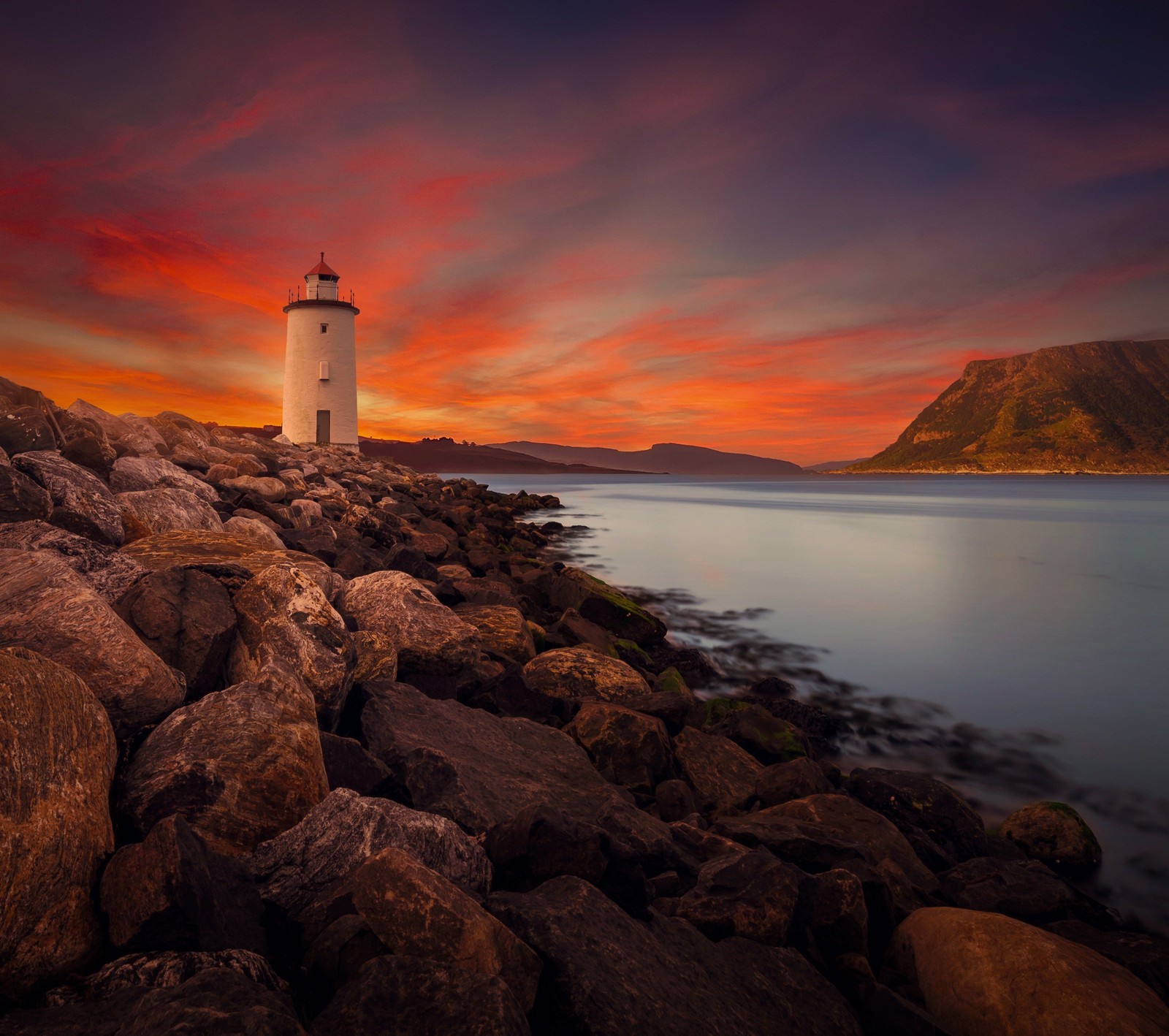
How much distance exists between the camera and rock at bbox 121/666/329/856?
2.33 meters

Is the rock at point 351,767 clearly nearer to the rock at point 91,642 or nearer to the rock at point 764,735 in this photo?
the rock at point 91,642

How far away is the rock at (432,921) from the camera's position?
189 centimetres

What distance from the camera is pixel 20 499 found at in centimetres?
406

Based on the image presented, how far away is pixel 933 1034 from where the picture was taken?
7.97 feet

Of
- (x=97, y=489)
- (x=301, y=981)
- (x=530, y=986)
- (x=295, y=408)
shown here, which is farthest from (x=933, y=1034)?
(x=295, y=408)

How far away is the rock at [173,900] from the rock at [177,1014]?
0.56ft

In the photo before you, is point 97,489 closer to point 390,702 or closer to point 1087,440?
point 390,702

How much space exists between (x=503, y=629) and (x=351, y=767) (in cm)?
320

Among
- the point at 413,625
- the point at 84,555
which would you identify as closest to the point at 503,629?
the point at 413,625

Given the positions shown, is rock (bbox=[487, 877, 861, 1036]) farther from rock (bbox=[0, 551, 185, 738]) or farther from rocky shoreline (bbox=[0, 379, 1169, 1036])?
rock (bbox=[0, 551, 185, 738])

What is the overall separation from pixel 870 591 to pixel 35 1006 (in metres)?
15.8

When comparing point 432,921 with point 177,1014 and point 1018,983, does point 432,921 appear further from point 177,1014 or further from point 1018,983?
point 1018,983

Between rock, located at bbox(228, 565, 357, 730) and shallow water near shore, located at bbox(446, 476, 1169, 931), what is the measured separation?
4752mm

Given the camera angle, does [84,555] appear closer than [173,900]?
No
